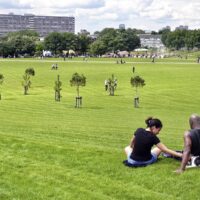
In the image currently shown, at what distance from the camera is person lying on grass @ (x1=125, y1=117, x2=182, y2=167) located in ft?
41.1

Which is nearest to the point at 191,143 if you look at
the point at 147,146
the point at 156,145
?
the point at 156,145

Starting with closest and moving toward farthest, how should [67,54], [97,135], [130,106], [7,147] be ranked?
[7,147] → [97,135] → [130,106] → [67,54]

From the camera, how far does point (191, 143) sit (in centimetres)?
1225

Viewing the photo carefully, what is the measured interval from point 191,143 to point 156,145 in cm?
91

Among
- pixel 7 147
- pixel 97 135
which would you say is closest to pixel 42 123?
pixel 97 135

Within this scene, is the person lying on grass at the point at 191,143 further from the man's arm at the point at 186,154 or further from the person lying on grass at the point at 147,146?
the person lying on grass at the point at 147,146

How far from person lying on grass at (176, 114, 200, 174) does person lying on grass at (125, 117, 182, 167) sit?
0.49 metres

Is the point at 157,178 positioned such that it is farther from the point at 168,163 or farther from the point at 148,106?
the point at 148,106

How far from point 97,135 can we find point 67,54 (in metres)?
170

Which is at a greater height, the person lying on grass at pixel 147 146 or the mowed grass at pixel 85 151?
the person lying on grass at pixel 147 146

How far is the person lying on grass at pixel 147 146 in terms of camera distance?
41.1ft

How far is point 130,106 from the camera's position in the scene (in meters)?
44.7

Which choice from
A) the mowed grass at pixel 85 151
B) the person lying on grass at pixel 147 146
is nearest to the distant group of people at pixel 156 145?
the person lying on grass at pixel 147 146

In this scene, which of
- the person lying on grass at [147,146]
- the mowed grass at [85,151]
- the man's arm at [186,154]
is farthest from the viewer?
the person lying on grass at [147,146]
